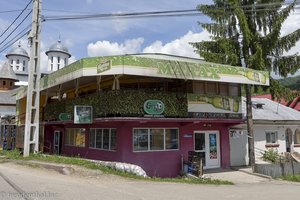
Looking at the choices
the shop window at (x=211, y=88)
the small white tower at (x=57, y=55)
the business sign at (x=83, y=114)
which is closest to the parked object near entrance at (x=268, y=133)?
the shop window at (x=211, y=88)

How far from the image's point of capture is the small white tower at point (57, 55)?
74875mm

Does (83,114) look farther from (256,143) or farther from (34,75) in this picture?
(256,143)

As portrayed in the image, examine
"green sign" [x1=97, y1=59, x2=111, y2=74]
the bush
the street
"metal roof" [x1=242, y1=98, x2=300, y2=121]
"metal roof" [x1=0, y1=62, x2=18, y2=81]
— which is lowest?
the street

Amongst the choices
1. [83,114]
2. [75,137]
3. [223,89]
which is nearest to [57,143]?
[75,137]

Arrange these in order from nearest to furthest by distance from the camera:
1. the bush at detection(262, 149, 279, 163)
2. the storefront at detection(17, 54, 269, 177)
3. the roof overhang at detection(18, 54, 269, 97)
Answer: the roof overhang at detection(18, 54, 269, 97) → the storefront at detection(17, 54, 269, 177) → the bush at detection(262, 149, 279, 163)

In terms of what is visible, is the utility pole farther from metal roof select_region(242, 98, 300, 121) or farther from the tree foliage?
metal roof select_region(242, 98, 300, 121)

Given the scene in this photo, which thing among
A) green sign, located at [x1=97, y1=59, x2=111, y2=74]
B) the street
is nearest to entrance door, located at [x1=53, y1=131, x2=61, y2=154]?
the street

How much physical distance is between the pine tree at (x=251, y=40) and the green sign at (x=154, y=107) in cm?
536

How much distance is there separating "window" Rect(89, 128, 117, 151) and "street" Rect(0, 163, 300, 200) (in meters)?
3.91

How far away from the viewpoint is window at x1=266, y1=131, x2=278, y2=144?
25.5 metres

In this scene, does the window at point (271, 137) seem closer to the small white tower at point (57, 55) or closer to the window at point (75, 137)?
the window at point (75, 137)

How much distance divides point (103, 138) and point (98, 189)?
25.5 feet

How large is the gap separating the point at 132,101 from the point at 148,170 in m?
3.73

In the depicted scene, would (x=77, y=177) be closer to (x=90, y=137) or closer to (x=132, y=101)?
(x=132, y=101)
